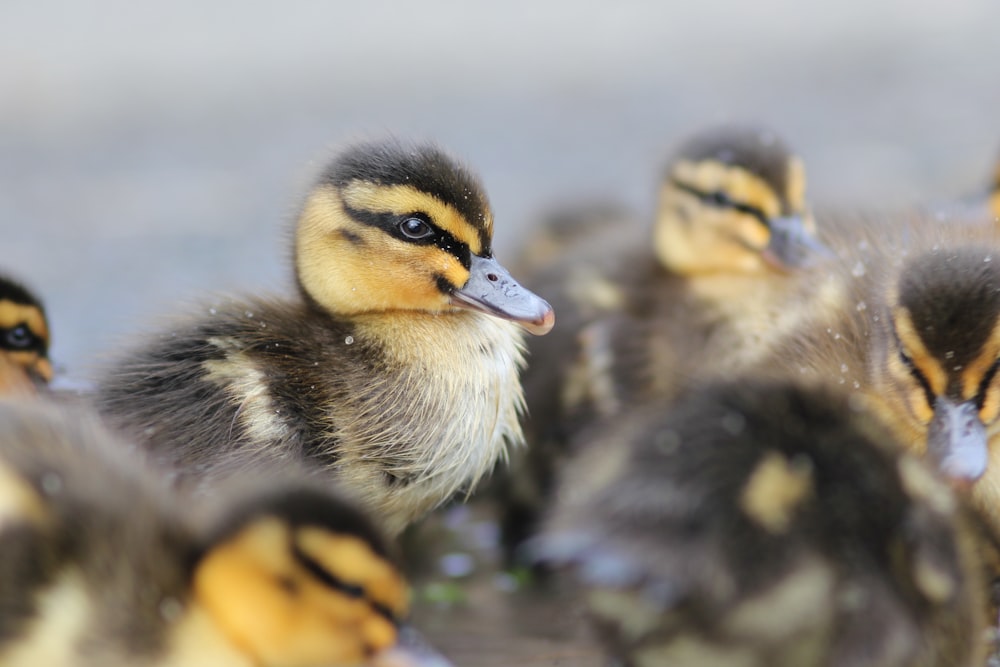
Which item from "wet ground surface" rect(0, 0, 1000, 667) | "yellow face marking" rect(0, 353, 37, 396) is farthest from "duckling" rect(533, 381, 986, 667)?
"yellow face marking" rect(0, 353, 37, 396)

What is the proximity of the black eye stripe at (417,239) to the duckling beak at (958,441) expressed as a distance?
897 millimetres

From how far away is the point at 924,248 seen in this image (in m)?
2.66

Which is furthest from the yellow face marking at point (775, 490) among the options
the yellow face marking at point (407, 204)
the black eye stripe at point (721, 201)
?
the black eye stripe at point (721, 201)

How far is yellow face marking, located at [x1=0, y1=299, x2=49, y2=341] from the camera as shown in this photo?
2988mm

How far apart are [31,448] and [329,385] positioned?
2.27 ft

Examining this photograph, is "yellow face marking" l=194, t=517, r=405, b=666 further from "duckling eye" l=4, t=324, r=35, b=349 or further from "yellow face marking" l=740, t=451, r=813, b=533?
"duckling eye" l=4, t=324, r=35, b=349

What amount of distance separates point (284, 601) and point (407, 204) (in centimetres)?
101

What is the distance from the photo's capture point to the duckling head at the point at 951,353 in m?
2.26

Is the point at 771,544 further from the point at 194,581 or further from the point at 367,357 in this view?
the point at 367,357

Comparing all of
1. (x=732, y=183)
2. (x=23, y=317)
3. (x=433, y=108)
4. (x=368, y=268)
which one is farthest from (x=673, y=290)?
(x=433, y=108)

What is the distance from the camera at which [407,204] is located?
2.66 meters

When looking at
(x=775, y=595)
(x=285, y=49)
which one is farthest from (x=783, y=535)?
(x=285, y=49)

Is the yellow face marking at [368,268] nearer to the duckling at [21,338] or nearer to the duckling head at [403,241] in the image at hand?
the duckling head at [403,241]

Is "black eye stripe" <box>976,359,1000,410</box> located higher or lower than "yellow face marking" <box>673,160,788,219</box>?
lower
